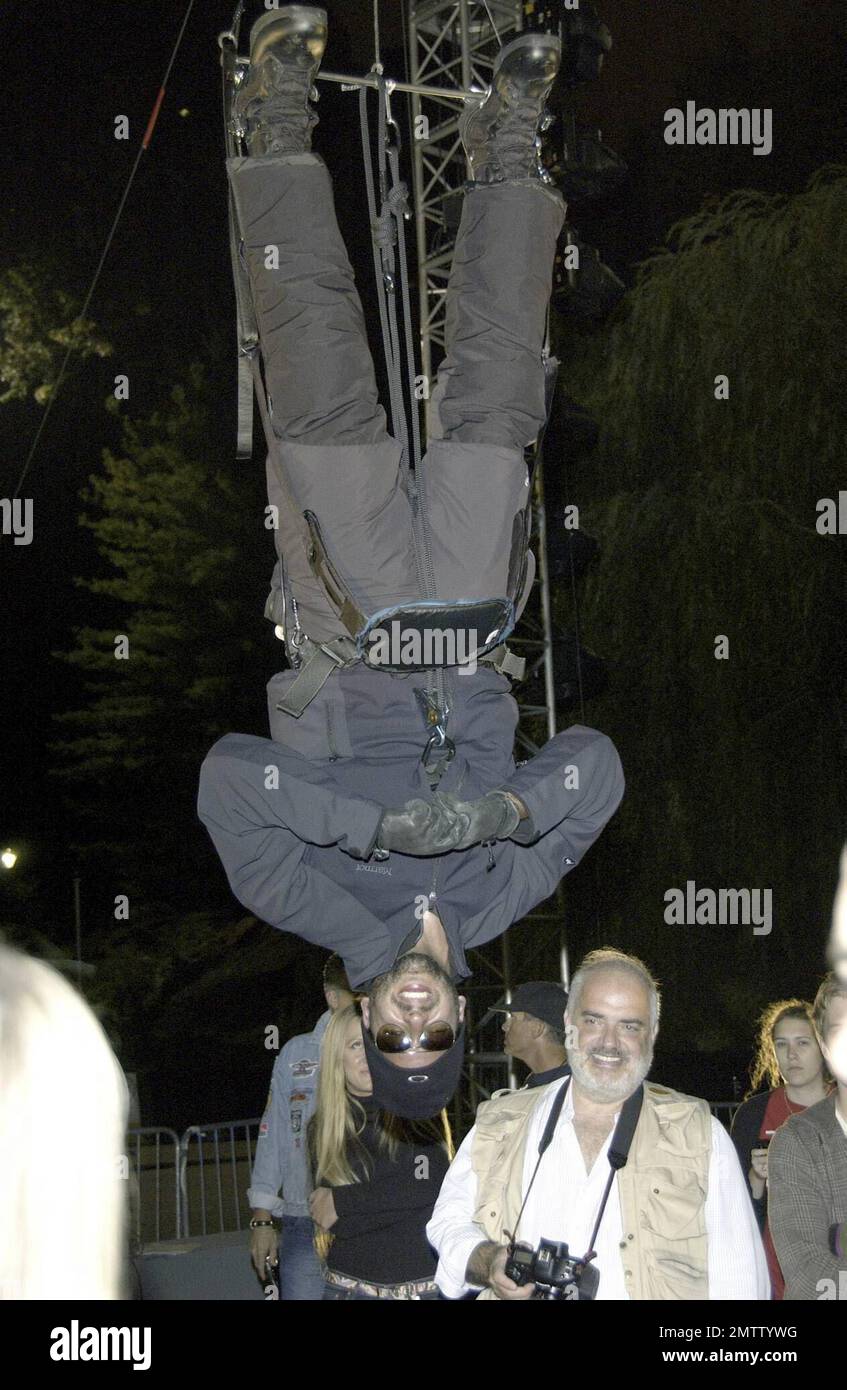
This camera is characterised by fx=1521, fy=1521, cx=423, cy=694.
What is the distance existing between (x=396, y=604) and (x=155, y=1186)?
18.0 feet

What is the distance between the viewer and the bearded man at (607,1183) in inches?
117

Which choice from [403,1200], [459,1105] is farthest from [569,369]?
[403,1200]

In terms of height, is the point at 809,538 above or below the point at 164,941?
above

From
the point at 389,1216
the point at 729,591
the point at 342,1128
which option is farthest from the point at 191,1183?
the point at 389,1216

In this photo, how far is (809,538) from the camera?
30.7ft

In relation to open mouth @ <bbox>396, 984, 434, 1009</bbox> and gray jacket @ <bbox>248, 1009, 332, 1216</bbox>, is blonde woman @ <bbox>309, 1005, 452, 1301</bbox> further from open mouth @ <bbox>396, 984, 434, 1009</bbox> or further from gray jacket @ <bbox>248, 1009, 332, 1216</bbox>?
open mouth @ <bbox>396, 984, 434, 1009</bbox>

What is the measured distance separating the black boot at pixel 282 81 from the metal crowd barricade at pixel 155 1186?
365 cm

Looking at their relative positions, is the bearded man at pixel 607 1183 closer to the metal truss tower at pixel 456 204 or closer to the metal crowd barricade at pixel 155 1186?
the metal crowd barricade at pixel 155 1186

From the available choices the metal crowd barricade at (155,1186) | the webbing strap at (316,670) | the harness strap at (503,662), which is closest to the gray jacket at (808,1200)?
the harness strap at (503,662)

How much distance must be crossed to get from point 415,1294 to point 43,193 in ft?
43.0

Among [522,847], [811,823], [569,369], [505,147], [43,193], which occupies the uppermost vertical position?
[43,193]

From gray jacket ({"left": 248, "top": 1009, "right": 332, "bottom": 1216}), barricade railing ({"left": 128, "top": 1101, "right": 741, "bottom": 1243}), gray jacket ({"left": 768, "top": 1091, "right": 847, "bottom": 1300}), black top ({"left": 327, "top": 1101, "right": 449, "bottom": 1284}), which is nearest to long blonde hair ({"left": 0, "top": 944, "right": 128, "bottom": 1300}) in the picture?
gray jacket ({"left": 768, "top": 1091, "right": 847, "bottom": 1300})
